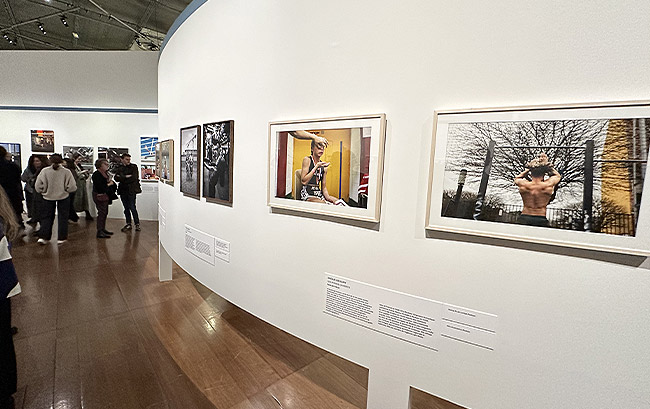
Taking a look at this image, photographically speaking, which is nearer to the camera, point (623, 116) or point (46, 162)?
point (623, 116)

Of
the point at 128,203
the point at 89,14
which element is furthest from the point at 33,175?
the point at 89,14

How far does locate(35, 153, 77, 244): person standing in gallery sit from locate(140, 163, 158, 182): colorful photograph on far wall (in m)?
2.55

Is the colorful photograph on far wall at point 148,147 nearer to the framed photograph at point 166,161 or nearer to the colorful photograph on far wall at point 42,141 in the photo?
the colorful photograph on far wall at point 42,141

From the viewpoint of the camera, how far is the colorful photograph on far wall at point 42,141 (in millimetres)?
8438

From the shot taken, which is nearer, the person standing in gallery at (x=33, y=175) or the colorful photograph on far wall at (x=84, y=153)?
the person standing in gallery at (x=33, y=175)

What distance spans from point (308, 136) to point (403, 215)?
78cm

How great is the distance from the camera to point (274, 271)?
2143 mm

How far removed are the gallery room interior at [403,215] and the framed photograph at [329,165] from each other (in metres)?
0.01

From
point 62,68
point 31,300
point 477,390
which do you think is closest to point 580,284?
point 477,390

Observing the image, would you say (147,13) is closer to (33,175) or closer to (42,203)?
(33,175)

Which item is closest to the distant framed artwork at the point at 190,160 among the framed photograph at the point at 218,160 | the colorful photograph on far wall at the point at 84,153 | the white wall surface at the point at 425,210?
the framed photograph at the point at 218,160

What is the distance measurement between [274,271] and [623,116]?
200 centimetres

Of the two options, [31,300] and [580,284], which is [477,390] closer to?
[580,284]

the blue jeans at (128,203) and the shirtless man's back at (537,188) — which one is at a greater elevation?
the shirtless man's back at (537,188)
